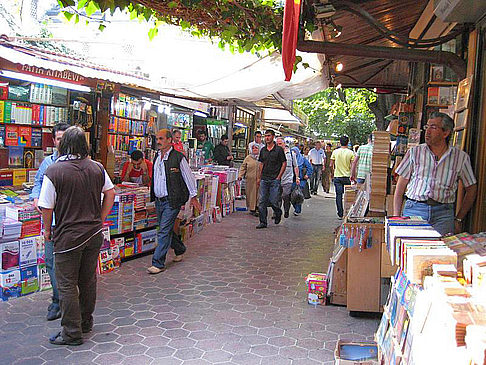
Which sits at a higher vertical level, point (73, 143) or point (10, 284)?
point (73, 143)

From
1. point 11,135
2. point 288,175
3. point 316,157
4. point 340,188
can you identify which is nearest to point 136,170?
point 11,135

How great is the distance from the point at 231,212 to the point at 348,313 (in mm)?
6601

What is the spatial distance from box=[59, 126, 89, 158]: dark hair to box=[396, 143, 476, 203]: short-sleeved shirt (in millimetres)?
2934

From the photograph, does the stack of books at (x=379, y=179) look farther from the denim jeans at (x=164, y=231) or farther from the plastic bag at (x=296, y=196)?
the plastic bag at (x=296, y=196)

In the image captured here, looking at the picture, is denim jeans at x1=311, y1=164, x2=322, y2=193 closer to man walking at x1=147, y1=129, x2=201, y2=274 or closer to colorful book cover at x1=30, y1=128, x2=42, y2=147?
colorful book cover at x1=30, y1=128, x2=42, y2=147

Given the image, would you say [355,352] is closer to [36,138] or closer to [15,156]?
[15,156]

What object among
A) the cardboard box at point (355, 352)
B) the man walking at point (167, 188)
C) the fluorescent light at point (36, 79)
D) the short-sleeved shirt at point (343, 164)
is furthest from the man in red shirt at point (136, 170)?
the cardboard box at point (355, 352)

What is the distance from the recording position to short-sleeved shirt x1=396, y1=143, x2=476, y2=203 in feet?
13.5

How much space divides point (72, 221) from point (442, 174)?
10.4ft

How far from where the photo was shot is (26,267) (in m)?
5.10

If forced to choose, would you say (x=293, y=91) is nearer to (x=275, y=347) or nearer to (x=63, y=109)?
(x=63, y=109)

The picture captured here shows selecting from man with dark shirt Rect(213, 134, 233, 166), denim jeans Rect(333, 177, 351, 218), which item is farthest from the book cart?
man with dark shirt Rect(213, 134, 233, 166)

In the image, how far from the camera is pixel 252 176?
36.1ft

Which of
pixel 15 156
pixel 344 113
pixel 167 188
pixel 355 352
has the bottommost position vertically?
pixel 355 352
